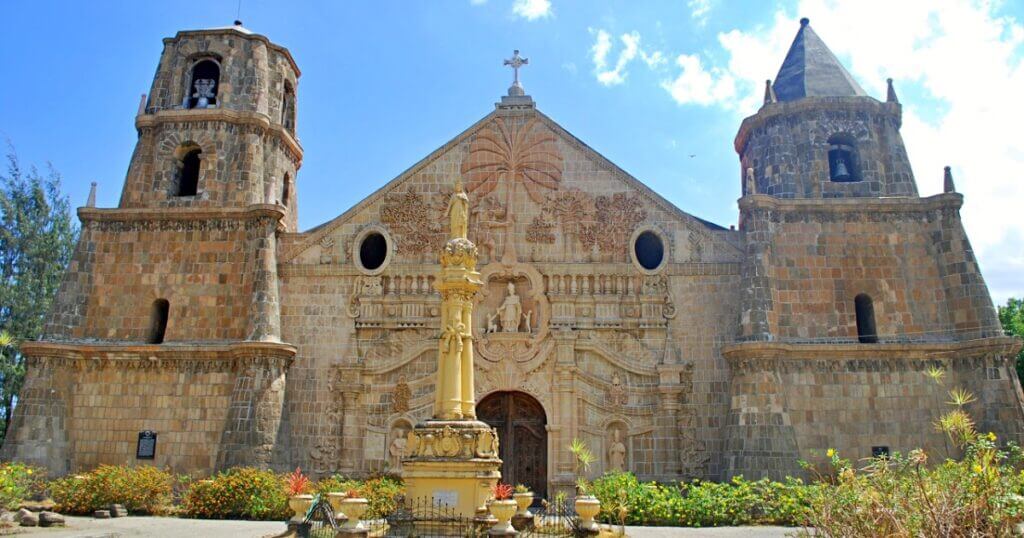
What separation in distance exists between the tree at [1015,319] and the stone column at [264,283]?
1007 inches

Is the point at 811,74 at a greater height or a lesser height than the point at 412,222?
greater

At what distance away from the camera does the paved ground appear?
13.1m

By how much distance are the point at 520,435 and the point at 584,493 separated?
335 cm

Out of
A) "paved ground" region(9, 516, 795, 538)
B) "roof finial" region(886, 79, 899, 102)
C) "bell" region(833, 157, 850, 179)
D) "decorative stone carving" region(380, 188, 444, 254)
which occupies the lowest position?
"paved ground" region(9, 516, 795, 538)

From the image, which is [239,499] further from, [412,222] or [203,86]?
[203,86]

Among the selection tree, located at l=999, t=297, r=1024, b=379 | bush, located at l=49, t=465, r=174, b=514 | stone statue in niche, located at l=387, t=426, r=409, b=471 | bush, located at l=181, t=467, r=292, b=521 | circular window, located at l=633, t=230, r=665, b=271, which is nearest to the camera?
bush, located at l=181, t=467, r=292, b=521

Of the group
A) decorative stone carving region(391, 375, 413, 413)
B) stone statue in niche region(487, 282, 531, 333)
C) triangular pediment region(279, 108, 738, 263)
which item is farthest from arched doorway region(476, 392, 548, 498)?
triangular pediment region(279, 108, 738, 263)

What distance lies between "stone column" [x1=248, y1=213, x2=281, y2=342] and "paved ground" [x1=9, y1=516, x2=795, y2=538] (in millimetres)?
5156

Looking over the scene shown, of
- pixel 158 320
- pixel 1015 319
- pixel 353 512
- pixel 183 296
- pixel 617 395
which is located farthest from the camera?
pixel 1015 319

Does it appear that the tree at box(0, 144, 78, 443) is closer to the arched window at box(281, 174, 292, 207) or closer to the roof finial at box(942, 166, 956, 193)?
the arched window at box(281, 174, 292, 207)

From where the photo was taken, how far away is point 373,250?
21.4m

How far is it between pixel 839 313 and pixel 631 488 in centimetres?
736

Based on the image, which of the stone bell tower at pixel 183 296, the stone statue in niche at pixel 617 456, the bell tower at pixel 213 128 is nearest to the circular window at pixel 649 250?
the stone statue in niche at pixel 617 456

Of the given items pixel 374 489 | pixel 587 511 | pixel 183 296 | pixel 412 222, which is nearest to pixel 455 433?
pixel 587 511
